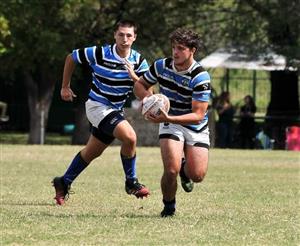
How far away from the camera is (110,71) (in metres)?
10.4

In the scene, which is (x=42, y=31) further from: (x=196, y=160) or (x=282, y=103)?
(x=196, y=160)

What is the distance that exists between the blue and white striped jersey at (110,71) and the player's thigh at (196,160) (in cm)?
143

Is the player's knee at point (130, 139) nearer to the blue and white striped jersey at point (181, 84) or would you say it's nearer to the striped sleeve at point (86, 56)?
the striped sleeve at point (86, 56)

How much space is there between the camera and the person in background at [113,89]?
33.9 feet

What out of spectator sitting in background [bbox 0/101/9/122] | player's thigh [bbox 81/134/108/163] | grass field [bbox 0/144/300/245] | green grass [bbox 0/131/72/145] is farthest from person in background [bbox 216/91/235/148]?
player's thigh [bbox 81/134/108/163]

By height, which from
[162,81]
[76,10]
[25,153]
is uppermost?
[76,10]

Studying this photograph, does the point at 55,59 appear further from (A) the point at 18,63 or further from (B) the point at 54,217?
(B) the point at 54,217

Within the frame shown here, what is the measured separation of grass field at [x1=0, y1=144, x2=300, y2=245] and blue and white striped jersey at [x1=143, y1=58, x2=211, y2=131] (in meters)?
1.13

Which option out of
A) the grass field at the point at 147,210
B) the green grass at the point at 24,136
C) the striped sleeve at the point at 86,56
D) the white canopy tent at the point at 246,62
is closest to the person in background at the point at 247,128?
the white canopy tent at the point at 246,62

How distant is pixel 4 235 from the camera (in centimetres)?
782

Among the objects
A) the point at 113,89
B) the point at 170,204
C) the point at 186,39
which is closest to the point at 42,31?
the point at 113,89

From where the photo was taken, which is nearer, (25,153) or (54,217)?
(54,217)

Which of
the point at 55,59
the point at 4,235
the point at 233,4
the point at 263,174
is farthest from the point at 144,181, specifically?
the point at 233,4

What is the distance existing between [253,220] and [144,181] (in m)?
5.67
